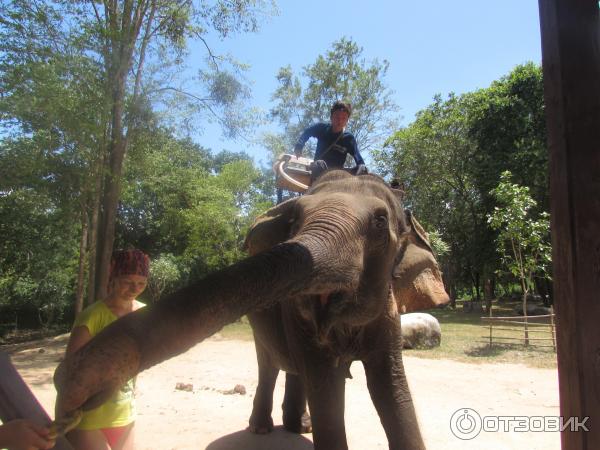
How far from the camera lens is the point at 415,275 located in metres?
3.66

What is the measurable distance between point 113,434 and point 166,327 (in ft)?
6.45

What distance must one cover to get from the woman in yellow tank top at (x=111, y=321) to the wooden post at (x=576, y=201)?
7.65ft

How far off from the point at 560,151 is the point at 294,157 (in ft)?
10.9

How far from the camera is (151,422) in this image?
18.4ft

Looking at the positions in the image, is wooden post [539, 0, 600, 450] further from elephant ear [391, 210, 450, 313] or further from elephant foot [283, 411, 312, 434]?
elephant foot [283, 411, 312, 434]

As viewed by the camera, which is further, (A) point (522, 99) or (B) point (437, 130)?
(B) point (437, 130)

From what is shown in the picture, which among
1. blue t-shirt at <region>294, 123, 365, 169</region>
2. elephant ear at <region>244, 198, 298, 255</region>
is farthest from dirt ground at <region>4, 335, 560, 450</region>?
blue t-shirt at <region>294, 123, 365, 169</region>

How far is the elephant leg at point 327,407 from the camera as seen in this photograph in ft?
10.3

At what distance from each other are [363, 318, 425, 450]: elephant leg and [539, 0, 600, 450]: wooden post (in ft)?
5.62

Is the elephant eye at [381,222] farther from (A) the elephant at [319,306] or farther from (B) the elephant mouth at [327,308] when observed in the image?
(B) the elephant mouth at [327,308]

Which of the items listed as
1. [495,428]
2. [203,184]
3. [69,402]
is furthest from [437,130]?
[69,402]

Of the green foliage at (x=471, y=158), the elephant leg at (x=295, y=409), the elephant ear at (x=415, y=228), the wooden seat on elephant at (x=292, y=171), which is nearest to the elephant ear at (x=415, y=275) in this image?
the elephant ear at (x=415, y=228)

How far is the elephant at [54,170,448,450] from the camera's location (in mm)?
1326

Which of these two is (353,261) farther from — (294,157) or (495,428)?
(495,428)
